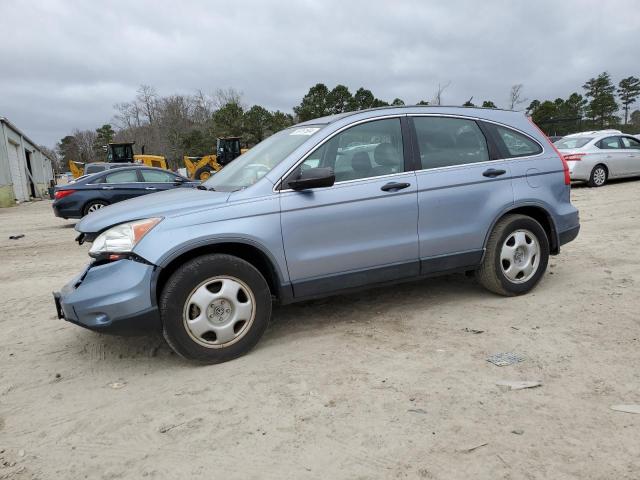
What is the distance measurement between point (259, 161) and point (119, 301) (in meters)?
1.64

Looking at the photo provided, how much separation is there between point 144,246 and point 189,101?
73736 mm

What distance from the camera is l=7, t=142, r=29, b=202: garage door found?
87.3 ft

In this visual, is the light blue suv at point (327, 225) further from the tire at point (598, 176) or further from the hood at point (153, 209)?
the tire at point (598, 176)

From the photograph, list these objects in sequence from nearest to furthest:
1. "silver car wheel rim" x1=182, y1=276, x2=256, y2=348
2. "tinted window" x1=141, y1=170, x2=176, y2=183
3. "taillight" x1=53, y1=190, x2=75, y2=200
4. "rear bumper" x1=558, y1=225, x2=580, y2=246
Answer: "silver car wheel rim" x1=182, y1=276, x2=256, y2=348
"rear bumper" x1=558, y1=225, x2=580, y2=246
"taillight" x1=53, y1=190, x2=75, y2=200
"tinted window" x1=141, y1=170, x2=176, y2=183

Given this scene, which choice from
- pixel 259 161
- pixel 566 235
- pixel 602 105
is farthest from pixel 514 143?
pixel 602 105

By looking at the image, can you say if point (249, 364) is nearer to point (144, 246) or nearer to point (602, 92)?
point (144, 246)

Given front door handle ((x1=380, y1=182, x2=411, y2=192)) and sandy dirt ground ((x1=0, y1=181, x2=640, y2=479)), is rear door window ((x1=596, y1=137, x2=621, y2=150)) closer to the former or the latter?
sandy dirt ground ((x1=0, y1=181, x2=640, y2=479))

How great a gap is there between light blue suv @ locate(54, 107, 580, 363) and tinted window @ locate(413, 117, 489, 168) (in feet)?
0.04

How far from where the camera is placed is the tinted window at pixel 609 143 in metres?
13.7

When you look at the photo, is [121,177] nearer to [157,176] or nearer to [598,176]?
[157,176]

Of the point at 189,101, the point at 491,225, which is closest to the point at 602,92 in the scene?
the point at 189,101

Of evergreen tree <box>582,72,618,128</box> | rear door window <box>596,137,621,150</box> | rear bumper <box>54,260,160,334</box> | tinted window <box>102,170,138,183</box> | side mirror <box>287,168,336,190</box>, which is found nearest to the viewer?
rear bumper <box>54,260,160,334</box>

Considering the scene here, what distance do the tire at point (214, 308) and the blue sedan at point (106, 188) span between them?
8.41m

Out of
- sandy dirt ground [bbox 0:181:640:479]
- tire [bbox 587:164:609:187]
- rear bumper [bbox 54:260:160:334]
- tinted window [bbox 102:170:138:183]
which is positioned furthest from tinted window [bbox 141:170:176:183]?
tire [bbox 587:164:609:187]
